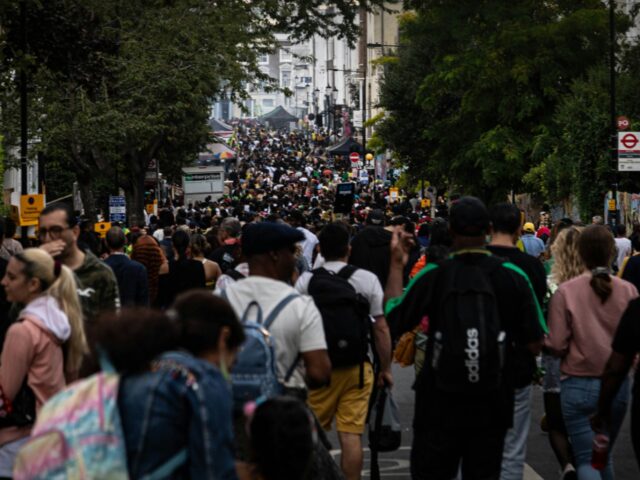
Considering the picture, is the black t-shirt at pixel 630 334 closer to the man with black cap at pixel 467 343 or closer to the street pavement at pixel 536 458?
the man with black cap at pixel 467 343

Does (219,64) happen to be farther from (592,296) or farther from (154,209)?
(592,296)

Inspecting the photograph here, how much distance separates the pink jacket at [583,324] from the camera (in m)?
8.33

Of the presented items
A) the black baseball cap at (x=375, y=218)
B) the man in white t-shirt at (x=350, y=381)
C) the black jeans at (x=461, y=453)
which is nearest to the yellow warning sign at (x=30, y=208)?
the black baseball cap at (x=375, y=218)

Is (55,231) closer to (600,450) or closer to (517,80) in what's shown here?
(600,450)

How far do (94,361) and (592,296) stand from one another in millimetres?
4268

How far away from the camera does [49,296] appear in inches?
290

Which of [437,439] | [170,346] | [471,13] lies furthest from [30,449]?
[471,13]

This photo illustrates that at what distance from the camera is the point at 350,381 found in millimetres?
8734

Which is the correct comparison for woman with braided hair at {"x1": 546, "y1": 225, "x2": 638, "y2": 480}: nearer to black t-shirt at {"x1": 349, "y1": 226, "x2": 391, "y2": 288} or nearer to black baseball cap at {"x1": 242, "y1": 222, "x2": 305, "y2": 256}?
black baseball cap at {"x1": 242, "y1": 222, "x2": 305, "y2": 256}

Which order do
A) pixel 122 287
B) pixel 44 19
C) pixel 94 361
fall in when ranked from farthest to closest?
pixel 44 19
pixel 122 287
pixel 94 361

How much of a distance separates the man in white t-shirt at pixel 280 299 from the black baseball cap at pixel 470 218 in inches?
28.4

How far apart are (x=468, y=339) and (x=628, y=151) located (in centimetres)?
2529

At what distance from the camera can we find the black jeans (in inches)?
269

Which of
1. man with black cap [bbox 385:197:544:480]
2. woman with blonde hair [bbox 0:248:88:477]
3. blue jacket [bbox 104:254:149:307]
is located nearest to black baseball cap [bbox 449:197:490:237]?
man with black cap [bbox 385:197:544:480]
